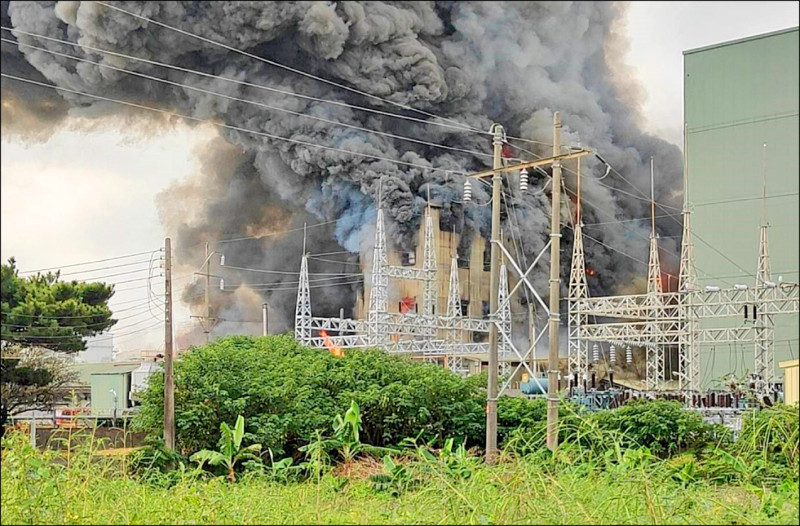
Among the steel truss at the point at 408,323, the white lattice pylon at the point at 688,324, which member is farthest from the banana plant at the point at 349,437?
the white lattice pylon at the point at 688,324

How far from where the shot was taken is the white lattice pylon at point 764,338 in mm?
6320

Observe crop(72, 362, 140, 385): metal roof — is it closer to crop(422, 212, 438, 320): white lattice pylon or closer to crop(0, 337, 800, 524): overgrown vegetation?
crop(0, 337, 800, 524): overgrown vegetation

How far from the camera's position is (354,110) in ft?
21.1

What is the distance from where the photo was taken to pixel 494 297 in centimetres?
671

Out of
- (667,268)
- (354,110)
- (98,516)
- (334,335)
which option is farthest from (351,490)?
(667,268)

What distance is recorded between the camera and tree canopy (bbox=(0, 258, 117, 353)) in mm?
5379

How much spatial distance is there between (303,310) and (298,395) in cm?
54

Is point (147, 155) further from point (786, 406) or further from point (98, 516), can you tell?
point (786, 406)

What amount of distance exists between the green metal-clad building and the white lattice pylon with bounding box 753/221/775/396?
0.04 metres

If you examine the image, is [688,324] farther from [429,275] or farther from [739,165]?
[429,275]

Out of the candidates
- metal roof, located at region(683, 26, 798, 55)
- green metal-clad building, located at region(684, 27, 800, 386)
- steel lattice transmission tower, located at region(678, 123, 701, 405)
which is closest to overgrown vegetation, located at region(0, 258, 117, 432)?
steel lattice transmission tower, located at region(678, 123, 701, 405)

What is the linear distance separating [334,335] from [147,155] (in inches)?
63.4

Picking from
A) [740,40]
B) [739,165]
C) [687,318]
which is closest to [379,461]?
[687,318]

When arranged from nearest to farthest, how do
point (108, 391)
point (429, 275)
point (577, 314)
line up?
point (108, 391) → point (429, 275) → point (577, 314)
